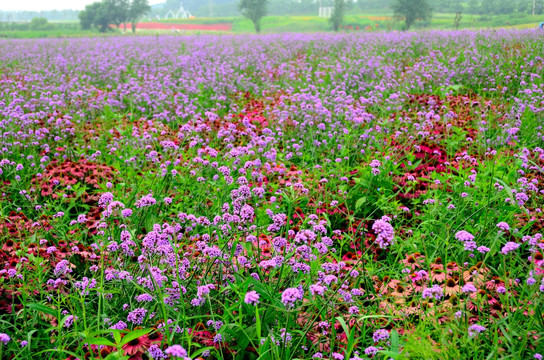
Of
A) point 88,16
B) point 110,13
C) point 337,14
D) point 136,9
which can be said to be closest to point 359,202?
point 337,14

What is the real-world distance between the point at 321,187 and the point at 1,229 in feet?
9.33

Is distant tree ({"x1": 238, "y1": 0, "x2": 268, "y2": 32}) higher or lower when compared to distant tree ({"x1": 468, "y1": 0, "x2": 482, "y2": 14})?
higher

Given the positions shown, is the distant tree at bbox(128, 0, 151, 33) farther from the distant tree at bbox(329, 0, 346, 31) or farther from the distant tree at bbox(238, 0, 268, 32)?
the distant tree at bbox(329, 0, 346, 31)

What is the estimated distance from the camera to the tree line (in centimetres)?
4753

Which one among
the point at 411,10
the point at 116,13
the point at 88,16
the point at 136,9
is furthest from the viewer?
the point at 136,9

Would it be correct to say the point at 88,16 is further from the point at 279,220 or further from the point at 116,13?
the point at 279,220

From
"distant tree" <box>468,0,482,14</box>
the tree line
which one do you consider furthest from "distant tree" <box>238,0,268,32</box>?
"distant tree" <box>468,0,482,14</box>

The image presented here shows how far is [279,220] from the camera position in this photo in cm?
240

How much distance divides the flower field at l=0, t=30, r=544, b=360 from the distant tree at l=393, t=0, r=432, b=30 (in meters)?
24.9

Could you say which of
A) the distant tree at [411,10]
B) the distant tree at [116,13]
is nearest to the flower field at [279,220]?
the distant tree at [411,10]

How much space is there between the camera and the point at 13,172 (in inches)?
169

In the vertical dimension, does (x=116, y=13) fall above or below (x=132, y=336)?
above

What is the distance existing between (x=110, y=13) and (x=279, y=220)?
52228 millimetres

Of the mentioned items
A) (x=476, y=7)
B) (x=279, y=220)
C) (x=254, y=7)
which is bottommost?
(x=279, y=220)
